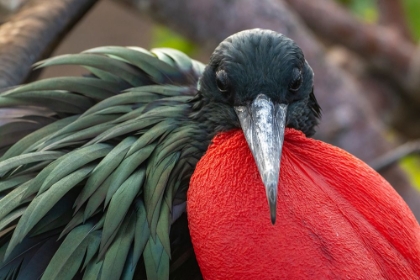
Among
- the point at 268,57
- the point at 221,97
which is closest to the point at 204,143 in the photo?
the point at 221,97

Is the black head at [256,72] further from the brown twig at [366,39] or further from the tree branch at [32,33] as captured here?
the brown twig at [366,39]

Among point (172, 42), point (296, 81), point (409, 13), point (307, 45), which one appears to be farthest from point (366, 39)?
point (296, 81)

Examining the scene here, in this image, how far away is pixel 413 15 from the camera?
3.95m

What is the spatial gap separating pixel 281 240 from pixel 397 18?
250 centimetres

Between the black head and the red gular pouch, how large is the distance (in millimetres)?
77

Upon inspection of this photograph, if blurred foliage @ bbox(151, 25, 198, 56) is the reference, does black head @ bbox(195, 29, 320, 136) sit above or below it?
below

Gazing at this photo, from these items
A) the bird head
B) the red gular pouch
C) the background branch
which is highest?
the background branch

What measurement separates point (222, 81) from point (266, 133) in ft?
0.49

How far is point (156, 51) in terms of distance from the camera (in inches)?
73.5

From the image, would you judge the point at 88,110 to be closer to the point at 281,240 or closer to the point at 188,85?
the point at 188,85

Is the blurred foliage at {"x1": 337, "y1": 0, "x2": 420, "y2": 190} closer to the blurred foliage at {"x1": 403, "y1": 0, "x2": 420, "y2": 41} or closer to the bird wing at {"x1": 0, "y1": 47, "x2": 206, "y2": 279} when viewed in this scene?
the blurred foliage at {"x1": 403, "y1": 0, "x2": 420, "y2": 41}

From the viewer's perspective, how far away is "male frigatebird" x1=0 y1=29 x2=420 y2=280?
1377mm

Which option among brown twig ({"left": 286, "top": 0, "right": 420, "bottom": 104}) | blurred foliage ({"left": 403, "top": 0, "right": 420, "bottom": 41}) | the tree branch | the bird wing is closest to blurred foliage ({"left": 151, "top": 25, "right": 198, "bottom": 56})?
brown twig ({"left": 286, "top": 0, "right": 420, "bottom": 104})

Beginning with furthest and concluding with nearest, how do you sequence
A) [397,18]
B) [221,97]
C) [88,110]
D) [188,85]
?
[397,18]
[188,85]
[88,110]
[221,97]
